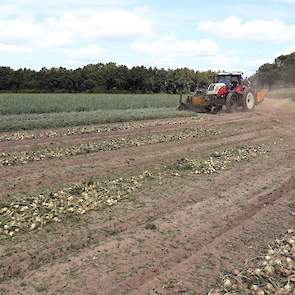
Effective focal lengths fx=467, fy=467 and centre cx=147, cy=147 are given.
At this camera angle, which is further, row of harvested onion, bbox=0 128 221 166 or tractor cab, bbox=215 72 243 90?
tractor cab, bbox=215 72 243 90

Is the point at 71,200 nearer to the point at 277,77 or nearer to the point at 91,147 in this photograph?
the point at 91,147

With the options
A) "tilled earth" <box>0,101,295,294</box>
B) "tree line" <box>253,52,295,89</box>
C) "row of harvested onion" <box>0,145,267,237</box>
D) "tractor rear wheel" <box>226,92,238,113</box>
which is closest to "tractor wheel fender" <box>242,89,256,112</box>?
"tractor rear wheel" <box>226,92,238,113</box>

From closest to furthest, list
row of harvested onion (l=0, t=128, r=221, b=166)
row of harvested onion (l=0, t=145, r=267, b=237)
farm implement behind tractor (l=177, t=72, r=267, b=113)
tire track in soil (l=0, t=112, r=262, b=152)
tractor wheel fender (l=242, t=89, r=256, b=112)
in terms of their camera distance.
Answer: row of harvested onion (l=0, t=145, r=267, b=237) → row of harvested onion (l=0, t=128, r=221, b=166) → tire track in soil (l=0, t=112, r=262, b=152) → farm implement behind tractor (l=177, t=72, r=267, b=113) → tractor wheel fender (l=242, t=89, r=256, b=112)

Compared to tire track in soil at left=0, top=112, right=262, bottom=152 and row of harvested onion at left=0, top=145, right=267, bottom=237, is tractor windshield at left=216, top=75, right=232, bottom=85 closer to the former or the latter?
tire track in soil at left=0, top=112, right=262, bottom=152

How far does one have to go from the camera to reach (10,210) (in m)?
7.20

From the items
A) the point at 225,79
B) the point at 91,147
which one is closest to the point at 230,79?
the point at 225,79

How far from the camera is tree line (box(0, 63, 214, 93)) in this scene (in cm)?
6012

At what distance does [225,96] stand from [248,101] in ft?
6.16

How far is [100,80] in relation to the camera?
62.4 m

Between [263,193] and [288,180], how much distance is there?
1.33 meters

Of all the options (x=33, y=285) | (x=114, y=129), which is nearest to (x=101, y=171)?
(x=33, y=285)

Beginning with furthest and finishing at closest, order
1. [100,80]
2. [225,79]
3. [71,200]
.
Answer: [100,80] < [225,79] < [71,200]

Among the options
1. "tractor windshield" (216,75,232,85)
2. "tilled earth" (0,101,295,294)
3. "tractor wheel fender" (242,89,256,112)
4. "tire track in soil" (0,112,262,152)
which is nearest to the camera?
"tilled earth" (0,101,295,294)

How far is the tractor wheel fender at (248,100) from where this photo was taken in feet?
83.6
